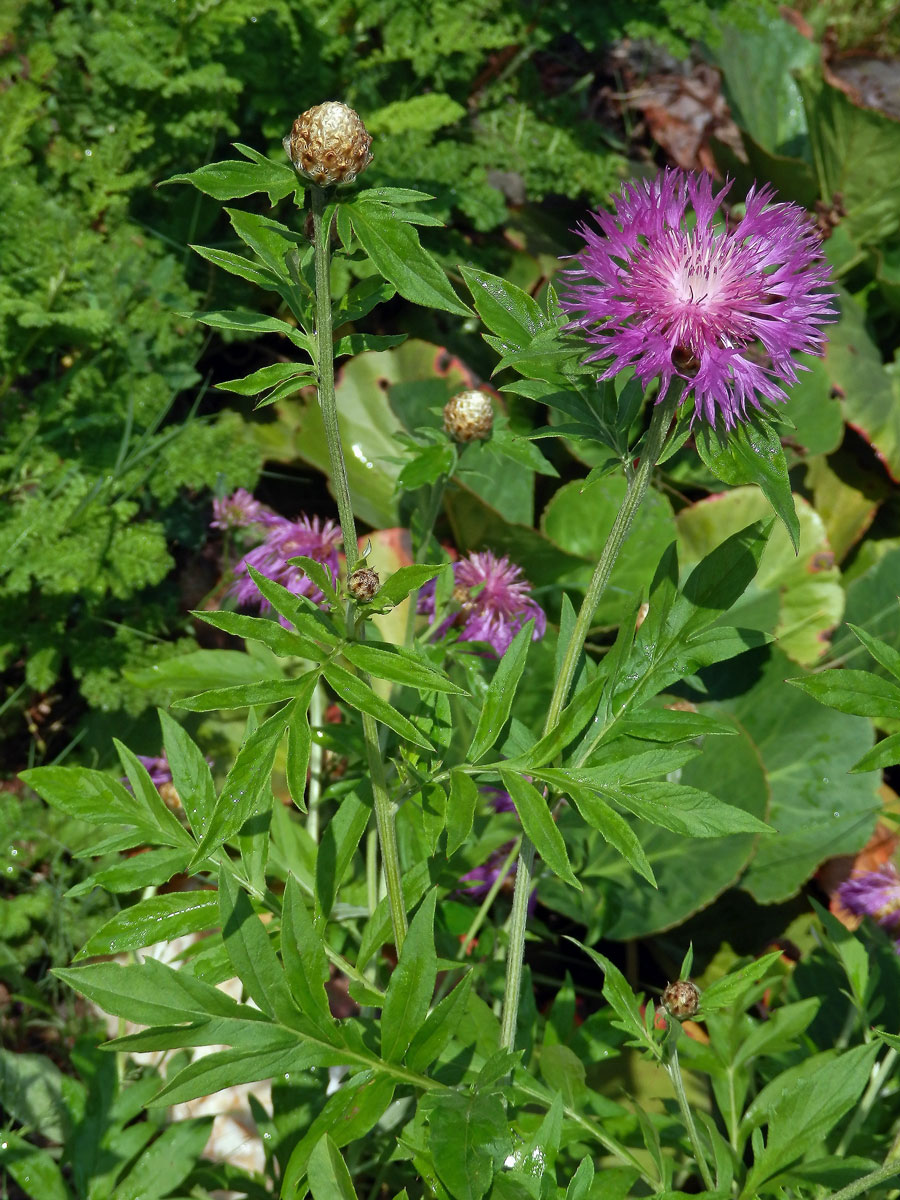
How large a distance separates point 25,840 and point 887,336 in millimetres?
2990

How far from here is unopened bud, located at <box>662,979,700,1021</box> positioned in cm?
118

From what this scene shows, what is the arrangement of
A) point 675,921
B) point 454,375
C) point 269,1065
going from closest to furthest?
point 269,1065, point 675,921, point 454,375

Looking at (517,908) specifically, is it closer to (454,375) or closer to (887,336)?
(454,375)

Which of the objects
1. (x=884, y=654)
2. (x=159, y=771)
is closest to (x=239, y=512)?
(x=159, y=771)

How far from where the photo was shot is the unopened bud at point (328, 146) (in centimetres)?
87

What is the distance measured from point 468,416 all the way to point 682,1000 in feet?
2.45

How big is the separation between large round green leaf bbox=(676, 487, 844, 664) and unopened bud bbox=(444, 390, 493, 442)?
3.90 feet

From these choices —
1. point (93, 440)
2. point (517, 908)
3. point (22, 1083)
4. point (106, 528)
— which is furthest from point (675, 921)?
point (93, 440)

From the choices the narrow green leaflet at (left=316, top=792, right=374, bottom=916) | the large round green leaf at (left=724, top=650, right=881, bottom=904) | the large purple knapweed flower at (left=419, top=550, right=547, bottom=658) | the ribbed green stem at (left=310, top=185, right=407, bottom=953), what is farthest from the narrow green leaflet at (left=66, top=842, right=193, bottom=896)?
the large round green leaf at (left=724, top=650, right=881, bottom=904)

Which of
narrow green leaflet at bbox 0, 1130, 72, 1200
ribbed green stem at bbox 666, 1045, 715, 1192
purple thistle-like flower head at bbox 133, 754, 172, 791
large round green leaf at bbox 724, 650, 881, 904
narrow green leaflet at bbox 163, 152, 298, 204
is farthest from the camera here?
large round green leaf at bbox 724, 650, 881, 904

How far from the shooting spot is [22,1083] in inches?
66.3

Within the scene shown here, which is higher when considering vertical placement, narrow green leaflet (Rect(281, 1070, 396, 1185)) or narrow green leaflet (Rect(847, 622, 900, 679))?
narrow green leaflet (Rect(847, 622, 900, 679))

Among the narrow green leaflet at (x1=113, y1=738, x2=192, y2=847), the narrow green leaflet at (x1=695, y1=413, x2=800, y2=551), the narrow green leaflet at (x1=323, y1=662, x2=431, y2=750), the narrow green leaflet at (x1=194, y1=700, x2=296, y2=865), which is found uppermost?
the narrow green leaflet at (x1=695, y1=413, x2=800, y2=551)

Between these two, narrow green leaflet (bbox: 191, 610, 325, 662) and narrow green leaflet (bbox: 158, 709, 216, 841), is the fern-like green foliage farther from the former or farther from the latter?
narrow green leaflet (bbox: 191, 610, 325, 662)
